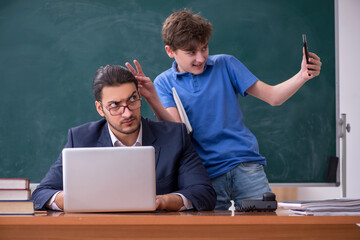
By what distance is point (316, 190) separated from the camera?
4.09 m

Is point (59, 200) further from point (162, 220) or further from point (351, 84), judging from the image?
point (351, 84)

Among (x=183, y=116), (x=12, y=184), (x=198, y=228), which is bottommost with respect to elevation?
(x=198, y=228)

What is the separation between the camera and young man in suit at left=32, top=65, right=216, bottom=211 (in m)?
2.09

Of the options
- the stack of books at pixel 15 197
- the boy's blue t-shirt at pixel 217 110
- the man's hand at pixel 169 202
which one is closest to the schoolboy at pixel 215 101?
the boy's blue t-shirt at pixel 217 110

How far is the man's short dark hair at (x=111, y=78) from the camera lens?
217 cm

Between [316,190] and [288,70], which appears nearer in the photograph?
[288,70]

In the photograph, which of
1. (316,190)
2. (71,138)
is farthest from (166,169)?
(316,190)

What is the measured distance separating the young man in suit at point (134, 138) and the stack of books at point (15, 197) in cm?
42

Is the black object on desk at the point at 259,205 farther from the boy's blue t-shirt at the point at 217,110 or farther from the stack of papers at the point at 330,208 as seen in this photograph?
the boy's blue t-shirt at the point at 217,110

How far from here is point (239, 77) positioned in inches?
97.8

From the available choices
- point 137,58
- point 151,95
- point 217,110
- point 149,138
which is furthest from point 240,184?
point 137,58

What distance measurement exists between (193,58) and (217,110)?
0.30 m

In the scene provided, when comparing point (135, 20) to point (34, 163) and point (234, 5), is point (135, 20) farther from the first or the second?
point (34, 163)

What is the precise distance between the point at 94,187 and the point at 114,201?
82 millimetres
